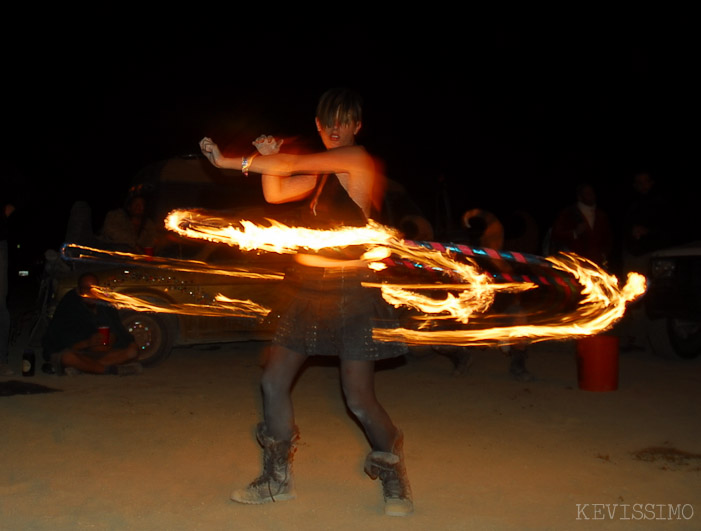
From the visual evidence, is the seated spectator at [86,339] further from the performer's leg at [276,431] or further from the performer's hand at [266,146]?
the performer's hand at [266,146]

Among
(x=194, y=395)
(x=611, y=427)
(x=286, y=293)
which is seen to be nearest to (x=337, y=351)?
(x=286, y=293)

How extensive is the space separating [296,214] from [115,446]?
244cm

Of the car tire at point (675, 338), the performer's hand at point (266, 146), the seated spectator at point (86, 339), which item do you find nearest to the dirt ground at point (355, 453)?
the seated spectator at point (86, 339)

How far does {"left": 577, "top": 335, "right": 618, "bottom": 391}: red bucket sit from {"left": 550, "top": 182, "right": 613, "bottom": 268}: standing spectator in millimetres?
2012

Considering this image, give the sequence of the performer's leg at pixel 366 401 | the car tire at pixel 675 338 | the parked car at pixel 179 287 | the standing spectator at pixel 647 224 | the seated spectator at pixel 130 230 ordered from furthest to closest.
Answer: the standing spectator at pixel 647 224
the seated spectator at pixel 130 230
the car tire at pixel 675 338
the parked car at pixel 179 287
the performer's leg at pixel 366 401

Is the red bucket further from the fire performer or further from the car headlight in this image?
the fire performer

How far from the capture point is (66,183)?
122ft

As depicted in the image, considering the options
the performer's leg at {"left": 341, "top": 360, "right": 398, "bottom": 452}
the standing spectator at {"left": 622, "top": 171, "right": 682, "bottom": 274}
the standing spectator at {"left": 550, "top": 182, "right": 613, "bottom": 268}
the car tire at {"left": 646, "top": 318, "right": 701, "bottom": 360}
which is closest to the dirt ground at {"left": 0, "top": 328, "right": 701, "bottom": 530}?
the performer's leg at {"left": 341, "top": 360, "right": 398, "bottom": 452}

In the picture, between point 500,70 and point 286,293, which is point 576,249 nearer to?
point 286,293

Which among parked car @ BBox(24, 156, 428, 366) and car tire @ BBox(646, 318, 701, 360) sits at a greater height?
parked car @ BBox(24, 156, 428, 366)

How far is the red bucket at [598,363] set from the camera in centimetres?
779

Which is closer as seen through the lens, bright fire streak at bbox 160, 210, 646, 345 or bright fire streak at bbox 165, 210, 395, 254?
bright fire streak at bbox 165, 210, 395, 254

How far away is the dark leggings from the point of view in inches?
171

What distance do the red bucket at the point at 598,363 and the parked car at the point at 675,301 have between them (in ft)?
6.13
